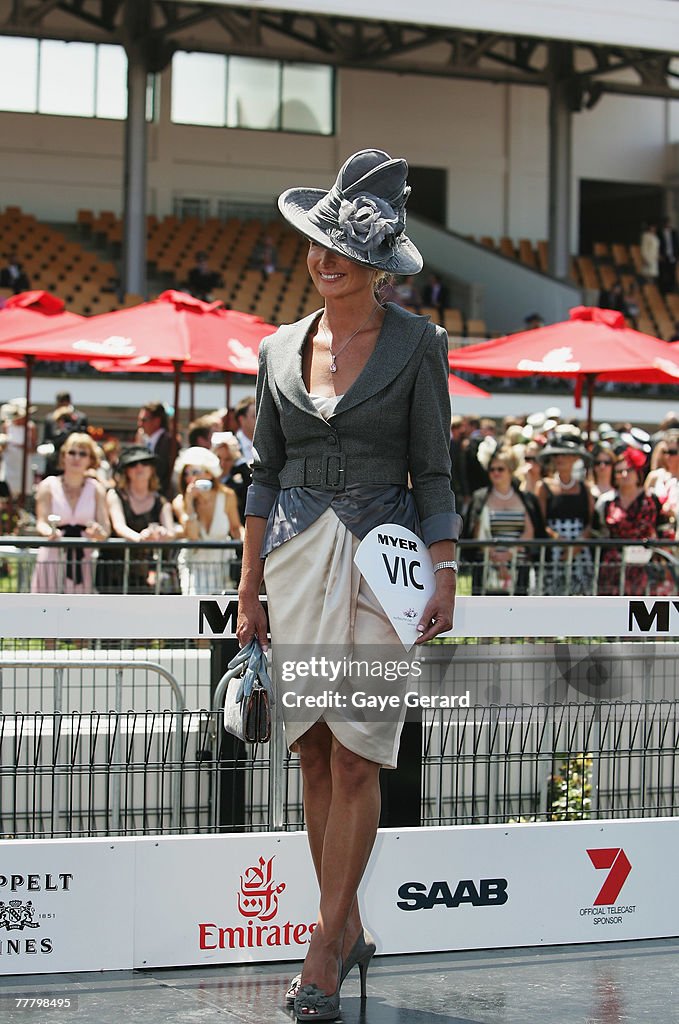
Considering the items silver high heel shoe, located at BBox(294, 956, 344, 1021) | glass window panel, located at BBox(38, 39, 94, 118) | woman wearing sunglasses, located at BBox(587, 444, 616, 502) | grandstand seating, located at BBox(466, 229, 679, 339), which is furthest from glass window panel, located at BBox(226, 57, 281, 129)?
silver high heel shoe, located at BBox(294, 956, 344, 1021)

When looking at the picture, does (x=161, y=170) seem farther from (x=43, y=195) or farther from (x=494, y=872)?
(x=494, y=872)

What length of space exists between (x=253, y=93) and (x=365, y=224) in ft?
106

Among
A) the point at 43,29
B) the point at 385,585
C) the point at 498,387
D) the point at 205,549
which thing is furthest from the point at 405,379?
the point at 43,29

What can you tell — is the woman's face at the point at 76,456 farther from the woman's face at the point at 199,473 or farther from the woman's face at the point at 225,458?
the woman's face at the point at 225,458

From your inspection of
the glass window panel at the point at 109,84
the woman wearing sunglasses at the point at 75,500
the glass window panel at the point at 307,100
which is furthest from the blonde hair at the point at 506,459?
the glass window panel at the point at 307,100

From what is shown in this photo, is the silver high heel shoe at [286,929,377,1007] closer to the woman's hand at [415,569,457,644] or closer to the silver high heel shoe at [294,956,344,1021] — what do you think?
the silver high heel shoe at [294,956,344,1021]

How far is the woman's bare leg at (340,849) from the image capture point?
376 cm

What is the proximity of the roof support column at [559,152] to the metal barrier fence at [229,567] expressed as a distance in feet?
72.5

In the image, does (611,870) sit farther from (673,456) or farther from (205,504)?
(673,456)

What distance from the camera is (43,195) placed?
32781 millimetres

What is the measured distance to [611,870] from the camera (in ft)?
15.0

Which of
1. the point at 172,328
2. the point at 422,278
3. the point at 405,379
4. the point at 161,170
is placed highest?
the point at 161,170

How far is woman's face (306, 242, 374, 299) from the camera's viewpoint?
389cm

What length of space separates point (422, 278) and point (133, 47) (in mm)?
9278
